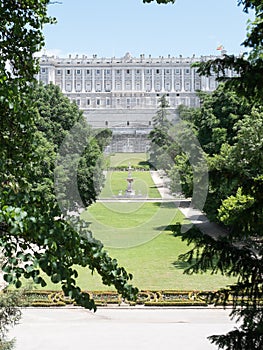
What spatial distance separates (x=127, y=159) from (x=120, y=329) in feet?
173

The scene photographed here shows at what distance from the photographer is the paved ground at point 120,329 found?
1027 cm

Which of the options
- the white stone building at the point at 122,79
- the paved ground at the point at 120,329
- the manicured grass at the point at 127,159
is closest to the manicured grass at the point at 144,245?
the paved ground at the point at 120,329

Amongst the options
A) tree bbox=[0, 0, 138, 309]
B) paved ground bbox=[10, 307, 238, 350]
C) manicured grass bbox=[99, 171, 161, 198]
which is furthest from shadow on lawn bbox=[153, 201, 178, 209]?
tree bbox=[0, 0, 138, 309]

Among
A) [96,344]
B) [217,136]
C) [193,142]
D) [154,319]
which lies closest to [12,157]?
[96,344]

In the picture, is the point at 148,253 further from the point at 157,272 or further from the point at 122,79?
the point at 122,79

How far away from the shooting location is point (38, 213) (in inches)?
A: 86.7

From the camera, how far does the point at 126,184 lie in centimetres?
4341

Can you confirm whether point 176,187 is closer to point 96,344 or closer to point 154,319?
point 154,319

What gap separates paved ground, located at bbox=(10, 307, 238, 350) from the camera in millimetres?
10273

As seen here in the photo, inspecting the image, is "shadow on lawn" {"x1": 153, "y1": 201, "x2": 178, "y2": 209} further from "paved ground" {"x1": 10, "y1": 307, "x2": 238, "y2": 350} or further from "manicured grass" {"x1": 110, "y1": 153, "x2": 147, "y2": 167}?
"manicured grass" {"x1": 110, "y1": 153, "x2": 147, "y2": 167}

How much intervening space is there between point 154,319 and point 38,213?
34.0 feet

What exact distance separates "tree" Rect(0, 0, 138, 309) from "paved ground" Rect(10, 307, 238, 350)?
24.9ft

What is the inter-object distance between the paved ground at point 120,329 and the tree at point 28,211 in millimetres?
7582

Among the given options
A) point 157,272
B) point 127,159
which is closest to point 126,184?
point 127,159
